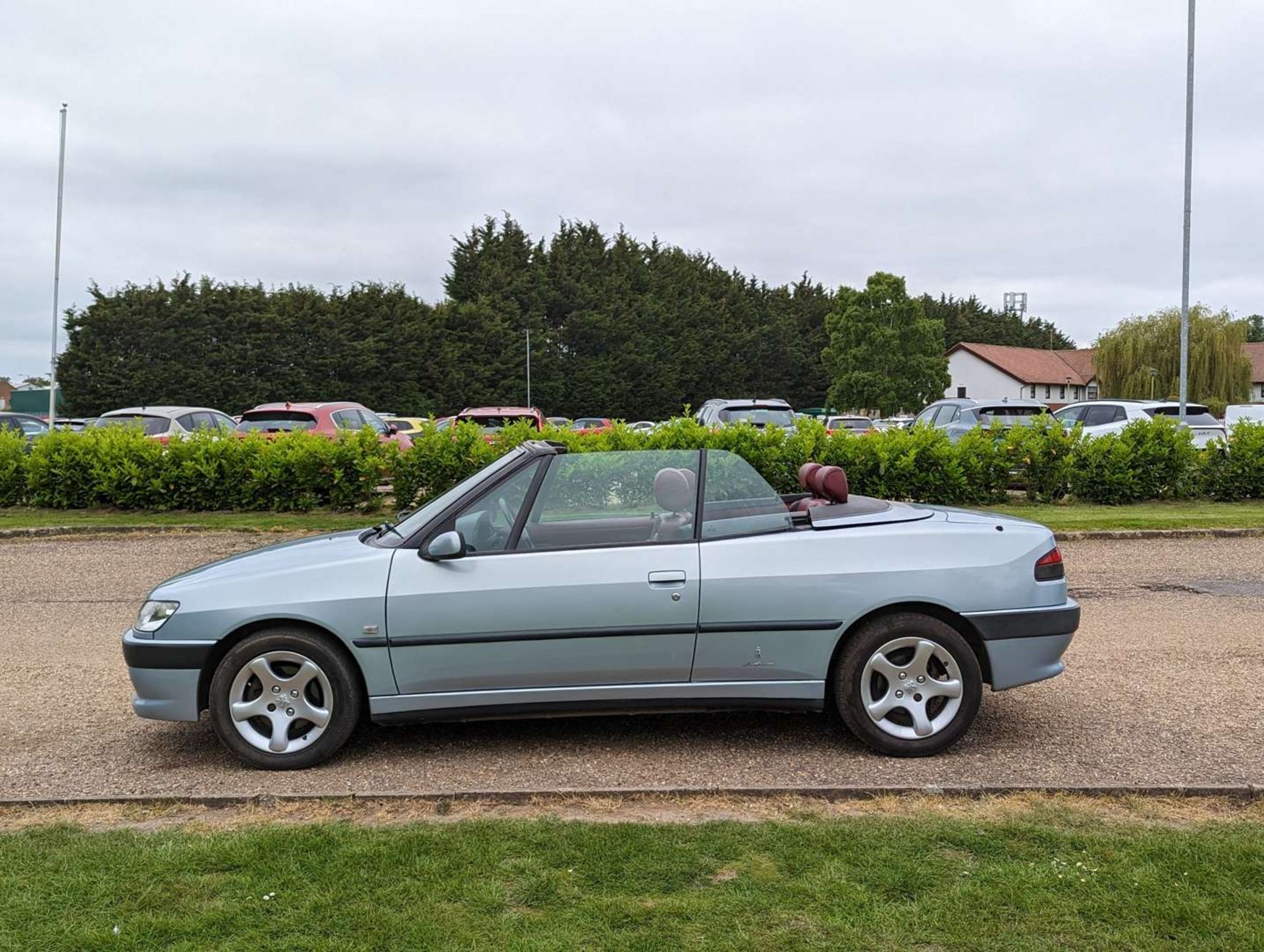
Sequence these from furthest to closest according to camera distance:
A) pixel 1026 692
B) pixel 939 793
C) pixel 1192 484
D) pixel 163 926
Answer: pixel 1192 484 < pixel 1026 692 < pixel 939 793 < pixel 163 926

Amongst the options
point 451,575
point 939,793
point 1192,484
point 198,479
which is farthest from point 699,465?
point 1192,484

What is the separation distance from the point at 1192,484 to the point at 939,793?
13.4m

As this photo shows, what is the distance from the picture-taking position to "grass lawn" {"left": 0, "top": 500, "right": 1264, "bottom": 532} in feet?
43.1

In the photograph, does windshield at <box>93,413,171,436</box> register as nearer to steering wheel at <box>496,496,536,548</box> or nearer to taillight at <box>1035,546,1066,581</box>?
steering wheel at <box>496,496,536,548</box>

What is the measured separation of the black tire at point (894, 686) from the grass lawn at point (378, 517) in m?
8.53

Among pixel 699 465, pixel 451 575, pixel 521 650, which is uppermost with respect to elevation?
pixel 699 465

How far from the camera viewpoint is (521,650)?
4.76m

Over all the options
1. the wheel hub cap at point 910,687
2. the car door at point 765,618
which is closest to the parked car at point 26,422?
the car door at point 765,618

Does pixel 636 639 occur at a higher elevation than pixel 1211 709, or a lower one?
higher

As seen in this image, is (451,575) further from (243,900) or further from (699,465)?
(243,900)

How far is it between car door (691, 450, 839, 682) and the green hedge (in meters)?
8.98

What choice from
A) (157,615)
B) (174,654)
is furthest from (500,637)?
(157,615)

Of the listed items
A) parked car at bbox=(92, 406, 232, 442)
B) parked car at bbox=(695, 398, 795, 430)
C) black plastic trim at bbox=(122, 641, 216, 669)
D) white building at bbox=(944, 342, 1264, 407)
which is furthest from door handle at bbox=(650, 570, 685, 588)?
white building at bbox=(944, 342, 1264, 407)

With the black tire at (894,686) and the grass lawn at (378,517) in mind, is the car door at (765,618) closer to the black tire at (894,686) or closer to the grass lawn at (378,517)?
the black tire at (894,686)
